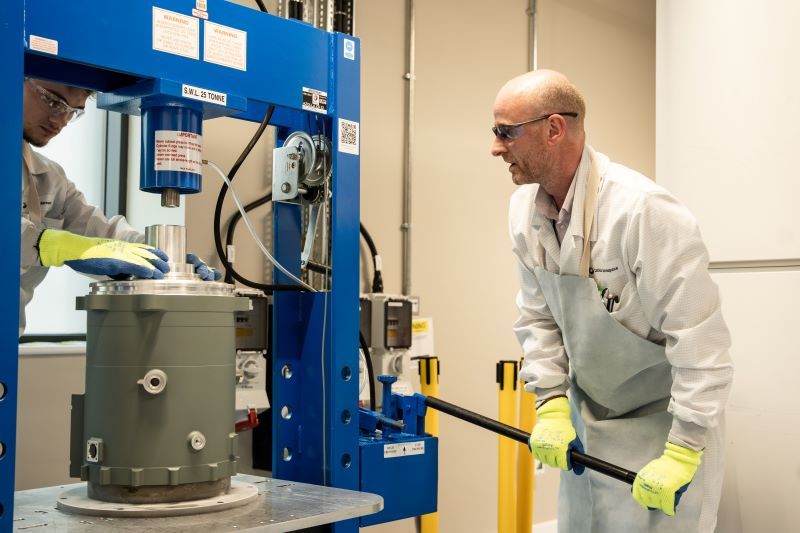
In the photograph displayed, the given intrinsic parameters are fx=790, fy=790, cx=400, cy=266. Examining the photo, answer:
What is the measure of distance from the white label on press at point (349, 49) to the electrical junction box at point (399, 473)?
81 cm

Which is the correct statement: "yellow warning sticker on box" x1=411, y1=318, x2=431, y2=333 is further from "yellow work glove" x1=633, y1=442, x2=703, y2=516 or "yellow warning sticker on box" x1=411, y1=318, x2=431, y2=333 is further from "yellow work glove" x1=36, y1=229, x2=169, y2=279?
"yellow work glove" x1=36, y1=229, x2=169, y2=279

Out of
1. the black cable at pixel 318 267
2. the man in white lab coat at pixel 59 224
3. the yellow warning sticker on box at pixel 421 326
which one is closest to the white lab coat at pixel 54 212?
the man in white lab coat at pixel 59 224

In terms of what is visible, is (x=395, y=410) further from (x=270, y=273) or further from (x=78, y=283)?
(x=78, y=283)

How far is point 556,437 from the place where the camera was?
1.82 m

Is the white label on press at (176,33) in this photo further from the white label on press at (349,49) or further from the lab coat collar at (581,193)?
the lab coat collar at (581,193)

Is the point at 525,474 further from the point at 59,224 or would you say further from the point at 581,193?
the point at 59,224

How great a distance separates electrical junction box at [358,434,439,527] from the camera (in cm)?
164

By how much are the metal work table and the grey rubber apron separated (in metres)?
0.68

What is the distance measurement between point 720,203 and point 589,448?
2.61 ft

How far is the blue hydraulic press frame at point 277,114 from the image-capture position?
44.3 inches

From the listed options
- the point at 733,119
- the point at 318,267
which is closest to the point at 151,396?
the point at 318,267

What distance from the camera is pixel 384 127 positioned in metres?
3.02

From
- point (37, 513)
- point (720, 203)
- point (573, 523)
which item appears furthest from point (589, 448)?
point (37, 513)

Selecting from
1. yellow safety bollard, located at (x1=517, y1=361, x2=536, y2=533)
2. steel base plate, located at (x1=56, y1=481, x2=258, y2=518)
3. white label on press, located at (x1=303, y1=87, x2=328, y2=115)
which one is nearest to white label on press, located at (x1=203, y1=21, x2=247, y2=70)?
white label on press, located at (x1=303, y1=87, x2=328, y2=115)
